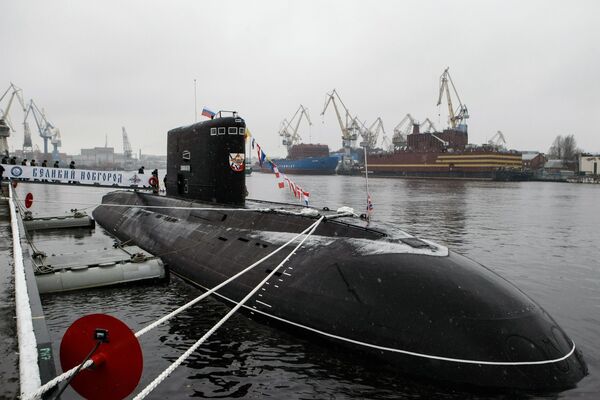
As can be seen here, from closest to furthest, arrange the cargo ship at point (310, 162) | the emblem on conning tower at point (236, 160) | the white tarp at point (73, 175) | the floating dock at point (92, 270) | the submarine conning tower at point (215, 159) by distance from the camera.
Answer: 1. the floating dock at point (92, 270)
2. the submarine conning tower at point (215, 159)
3. the emblem on conning tower at point (236, 160)
4. the white tarp at point (73, 175)
5. the cargo ship at point (310, 162)

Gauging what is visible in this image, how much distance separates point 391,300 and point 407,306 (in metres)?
0.28

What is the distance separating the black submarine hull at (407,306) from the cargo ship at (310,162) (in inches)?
4693

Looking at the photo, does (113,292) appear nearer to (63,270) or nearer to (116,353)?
(63,270)

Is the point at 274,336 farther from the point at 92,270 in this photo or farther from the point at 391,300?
the point at 92,270

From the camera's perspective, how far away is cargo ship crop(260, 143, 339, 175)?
13275 cm

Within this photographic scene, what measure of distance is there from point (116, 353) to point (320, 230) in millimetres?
6295

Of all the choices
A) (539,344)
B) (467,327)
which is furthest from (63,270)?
(539,344)

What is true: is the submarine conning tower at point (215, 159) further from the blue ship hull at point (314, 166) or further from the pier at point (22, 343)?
the blue ship hull at point (314, 166)

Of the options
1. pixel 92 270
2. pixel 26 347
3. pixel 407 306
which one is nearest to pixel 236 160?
pixel 92 270

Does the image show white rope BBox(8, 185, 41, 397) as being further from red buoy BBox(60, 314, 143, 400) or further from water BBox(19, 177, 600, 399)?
water BBox(19, 177, 600, 399)

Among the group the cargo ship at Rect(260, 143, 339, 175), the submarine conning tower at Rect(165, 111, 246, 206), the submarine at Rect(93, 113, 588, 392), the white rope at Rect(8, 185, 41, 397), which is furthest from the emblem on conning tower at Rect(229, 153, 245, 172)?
the cargo ship at Rect(260, 143, 339, 175)

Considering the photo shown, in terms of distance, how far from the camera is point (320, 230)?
10078 millimetres

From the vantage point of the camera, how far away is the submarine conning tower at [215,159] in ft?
44.3

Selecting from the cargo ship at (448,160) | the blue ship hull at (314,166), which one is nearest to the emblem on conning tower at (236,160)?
the cargo ship at (448,160)
